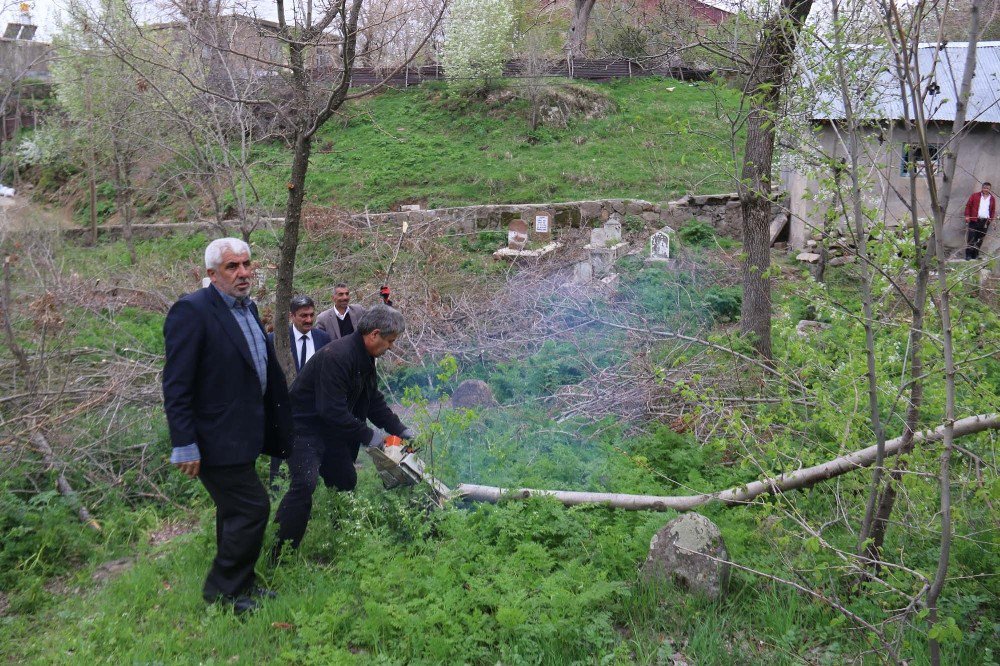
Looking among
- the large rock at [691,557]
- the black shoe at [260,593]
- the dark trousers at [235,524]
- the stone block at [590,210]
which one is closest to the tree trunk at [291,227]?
the dark trousers at [235,524]

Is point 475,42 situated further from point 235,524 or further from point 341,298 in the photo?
point 235,524

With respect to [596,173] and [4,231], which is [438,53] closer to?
[596,173]

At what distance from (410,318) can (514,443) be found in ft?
14.3

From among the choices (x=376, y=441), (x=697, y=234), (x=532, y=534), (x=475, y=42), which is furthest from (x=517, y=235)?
(x=475, y=42)

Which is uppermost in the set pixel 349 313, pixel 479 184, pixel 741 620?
pixel 479 184

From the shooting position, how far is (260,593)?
4.37m

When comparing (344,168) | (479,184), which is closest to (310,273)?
(479,184)

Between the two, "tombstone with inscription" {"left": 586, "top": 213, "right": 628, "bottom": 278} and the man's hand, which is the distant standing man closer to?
the man's hand

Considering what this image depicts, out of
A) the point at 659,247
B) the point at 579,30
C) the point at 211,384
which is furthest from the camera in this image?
the point at 579,30

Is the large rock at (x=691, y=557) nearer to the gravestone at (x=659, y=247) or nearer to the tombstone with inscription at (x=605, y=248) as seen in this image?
the tombstone with inscription at (x=605, y=248)

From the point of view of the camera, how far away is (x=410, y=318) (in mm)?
10445

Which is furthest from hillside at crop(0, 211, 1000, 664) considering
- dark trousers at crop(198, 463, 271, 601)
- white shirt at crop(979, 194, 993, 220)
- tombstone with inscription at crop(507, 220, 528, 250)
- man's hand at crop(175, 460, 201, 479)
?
white shirt at crop(979, 194, 993, 220)

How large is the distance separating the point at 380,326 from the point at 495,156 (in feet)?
58.5

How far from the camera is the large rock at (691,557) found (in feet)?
13.6
